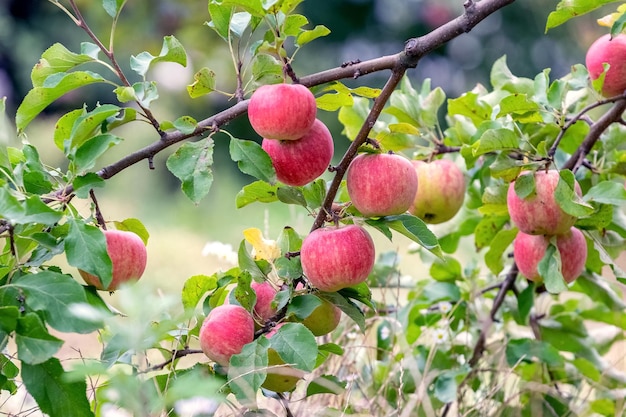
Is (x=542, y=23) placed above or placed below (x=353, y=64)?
below

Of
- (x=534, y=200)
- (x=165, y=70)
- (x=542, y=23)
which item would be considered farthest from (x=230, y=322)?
(x=542, y=23)

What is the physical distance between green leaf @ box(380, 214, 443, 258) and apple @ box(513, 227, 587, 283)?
0.29 meters

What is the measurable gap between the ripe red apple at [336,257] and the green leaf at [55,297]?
264mm

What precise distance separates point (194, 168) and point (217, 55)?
361 cm

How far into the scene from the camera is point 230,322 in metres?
0.91

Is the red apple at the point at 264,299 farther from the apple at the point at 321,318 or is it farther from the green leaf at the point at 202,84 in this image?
the green leaf at the point at 202,84

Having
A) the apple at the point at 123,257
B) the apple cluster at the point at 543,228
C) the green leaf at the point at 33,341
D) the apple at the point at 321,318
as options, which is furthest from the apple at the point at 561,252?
the green leaf at the point at 33,341

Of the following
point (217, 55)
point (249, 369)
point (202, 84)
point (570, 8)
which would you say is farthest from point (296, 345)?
point (217, 55)

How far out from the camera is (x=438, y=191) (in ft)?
4.30

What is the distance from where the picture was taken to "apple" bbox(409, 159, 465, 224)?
1.32 meters

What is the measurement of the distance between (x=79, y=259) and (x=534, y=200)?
609mm

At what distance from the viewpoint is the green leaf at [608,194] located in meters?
1.06

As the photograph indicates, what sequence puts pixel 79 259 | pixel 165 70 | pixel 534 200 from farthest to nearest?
pixel 165 70
pixel 534 200
pixel 79 259

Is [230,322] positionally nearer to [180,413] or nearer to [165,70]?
[180,413]
